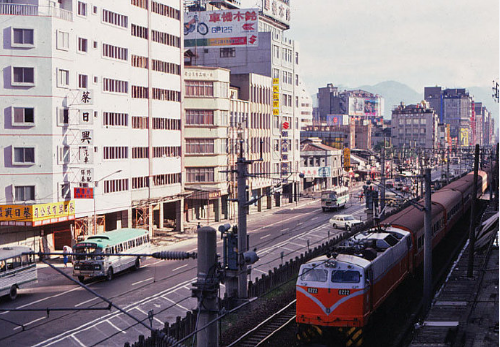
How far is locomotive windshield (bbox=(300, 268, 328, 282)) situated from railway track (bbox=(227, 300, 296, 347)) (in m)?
3.39

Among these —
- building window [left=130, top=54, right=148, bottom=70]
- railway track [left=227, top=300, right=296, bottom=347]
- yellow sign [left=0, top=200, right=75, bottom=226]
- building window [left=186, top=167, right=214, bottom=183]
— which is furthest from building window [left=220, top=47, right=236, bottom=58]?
railway track [left=227, top=300, right=296, bottom=347]

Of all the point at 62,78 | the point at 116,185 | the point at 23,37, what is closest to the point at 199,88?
the point at 116,185

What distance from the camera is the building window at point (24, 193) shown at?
52906mm

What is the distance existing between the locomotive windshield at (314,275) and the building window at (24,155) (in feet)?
106

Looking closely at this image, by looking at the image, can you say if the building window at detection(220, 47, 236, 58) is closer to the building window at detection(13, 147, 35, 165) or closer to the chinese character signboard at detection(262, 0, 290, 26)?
the chinese character signboard at detection(262, 0, 290, 26)

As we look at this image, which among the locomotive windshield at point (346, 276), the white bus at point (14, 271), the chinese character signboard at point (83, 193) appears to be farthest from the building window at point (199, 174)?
the locomotive windshield at point (346, 276)

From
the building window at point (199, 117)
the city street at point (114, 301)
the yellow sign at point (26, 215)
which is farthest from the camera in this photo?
the building window at point (199, 117)

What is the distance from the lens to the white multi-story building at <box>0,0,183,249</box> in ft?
173

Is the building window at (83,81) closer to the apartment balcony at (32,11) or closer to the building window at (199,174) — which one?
the apartment balcony at (32,11)

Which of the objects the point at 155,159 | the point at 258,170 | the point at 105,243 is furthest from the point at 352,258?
the point at 258,170

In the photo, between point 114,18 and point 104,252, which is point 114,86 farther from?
point 104,252

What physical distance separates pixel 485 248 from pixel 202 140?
36.9 meters

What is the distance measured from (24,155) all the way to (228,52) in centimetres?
5111

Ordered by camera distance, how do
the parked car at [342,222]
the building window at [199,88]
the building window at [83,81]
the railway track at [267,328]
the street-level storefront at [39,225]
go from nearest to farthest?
the railway track at [267,328] < the street-level storefront at [39,225] < the building window at [83,81] < the parked car at [342,222] < the building window at [199,88]
